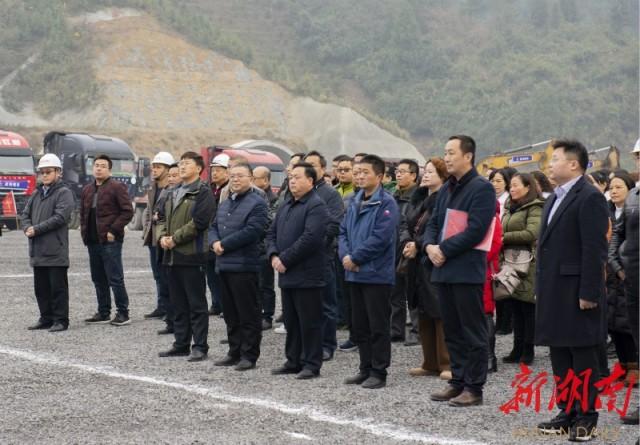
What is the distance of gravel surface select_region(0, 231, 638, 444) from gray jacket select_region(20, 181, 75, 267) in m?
0.94

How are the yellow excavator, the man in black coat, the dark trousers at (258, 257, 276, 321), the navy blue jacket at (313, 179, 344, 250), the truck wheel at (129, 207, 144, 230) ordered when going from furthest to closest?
the truck wheel at (129, 207, 144, 230) < the yellow excavator < the dark trousers at (258, 257, 276, 321) < the navy blue jacket at (313, 179, 344, 250) < the man in black coat

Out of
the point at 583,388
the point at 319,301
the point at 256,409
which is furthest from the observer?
the point at 319,301

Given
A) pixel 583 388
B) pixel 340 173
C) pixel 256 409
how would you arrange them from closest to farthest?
pixel 583 388 → pixel 256 409 → pixel 340 173

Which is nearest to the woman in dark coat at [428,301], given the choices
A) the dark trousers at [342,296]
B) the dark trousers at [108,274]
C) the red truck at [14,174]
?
the dark trousers at [342,296]

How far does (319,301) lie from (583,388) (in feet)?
9.29

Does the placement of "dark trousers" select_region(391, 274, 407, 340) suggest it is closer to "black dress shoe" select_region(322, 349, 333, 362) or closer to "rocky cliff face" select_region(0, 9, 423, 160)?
"black dress shoe" select_region(322, 349, 333, 362)

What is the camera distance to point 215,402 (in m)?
7.18

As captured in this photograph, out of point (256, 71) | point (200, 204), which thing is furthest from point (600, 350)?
point (256, 71)

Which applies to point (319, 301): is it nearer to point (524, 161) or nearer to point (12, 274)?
point (12, 274)

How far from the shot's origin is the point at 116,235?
11391mm

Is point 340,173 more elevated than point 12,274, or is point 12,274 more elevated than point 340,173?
point 340,173

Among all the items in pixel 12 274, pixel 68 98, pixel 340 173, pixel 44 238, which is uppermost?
pixel 68 98

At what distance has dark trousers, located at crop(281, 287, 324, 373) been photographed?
8297 millimetres

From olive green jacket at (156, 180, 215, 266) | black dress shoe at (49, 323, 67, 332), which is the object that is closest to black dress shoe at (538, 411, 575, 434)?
olive green jacket at (156, 180, 215, 266)
